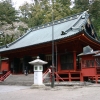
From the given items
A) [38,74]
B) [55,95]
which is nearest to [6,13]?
[38,74]

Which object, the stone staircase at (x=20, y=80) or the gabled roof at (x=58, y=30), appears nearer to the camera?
the stone staircase at (x=20, y=80)

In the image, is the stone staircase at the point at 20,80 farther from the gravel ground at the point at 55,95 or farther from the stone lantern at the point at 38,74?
the gravel ground at the point at 55,95

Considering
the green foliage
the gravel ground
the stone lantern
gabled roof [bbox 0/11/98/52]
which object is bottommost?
the gravel ground

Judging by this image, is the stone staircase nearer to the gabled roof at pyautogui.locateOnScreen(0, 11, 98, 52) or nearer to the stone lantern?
the stone lantern

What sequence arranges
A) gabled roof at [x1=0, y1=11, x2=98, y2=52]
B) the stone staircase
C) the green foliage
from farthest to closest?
the green foliage < gabled roof at [x1=0, y1=11, x2=98, y2=52] < the stone staircase

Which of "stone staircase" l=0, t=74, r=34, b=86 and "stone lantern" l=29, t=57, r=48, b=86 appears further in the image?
"stone staircase" l=0, t=74, r=34, b=86

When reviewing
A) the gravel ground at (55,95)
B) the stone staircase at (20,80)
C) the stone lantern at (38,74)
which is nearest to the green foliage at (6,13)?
the stone staircase at (20,80)

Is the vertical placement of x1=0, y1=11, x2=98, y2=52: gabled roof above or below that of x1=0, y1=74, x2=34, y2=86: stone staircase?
above

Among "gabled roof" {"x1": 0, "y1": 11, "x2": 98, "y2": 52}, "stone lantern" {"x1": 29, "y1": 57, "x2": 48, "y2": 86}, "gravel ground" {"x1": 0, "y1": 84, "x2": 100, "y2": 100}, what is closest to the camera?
"gravel ground" {"x1": 0, "y1": 84, "x2": 100, "y2": 100}

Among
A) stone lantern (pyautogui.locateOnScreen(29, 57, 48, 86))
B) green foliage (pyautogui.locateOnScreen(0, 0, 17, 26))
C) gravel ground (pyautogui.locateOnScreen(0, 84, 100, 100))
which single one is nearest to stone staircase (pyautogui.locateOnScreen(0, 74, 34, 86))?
stone lantern (pyautogui.locateOnScreen(29, 57, 48, 86))

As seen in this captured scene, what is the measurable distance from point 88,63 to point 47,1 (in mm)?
39113

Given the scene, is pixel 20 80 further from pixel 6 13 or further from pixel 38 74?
pixel 6 13

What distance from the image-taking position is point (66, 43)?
1955cm

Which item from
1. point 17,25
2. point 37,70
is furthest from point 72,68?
point 17,25
